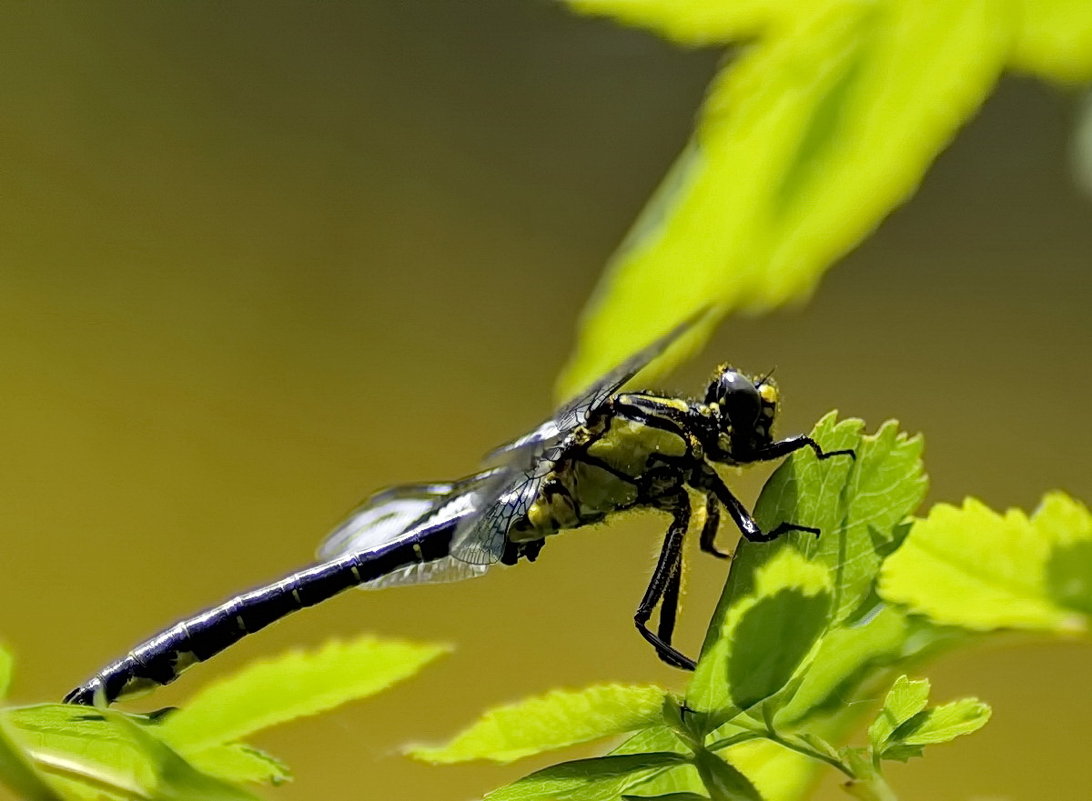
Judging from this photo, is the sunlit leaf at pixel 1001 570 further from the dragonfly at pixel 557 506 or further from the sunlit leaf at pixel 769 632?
the dragonfly at pixel 557 506

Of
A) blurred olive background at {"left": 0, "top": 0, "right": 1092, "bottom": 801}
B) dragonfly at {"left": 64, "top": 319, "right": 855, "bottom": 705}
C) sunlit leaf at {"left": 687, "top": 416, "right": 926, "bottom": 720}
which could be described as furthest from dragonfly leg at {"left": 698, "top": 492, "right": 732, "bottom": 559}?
blurred olive background at {"left": 0, "top": 0, "right": 1092, "bottom": 801}

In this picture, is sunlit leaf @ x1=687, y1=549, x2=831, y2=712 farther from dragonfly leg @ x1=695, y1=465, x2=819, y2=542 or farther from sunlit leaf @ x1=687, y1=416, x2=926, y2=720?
dragonfly leg @ x1=695, y1=465, x2=819, y2=542

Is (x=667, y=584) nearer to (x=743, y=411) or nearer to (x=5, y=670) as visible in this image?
(x=743, y=411)

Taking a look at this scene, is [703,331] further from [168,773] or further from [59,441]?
[59,441]

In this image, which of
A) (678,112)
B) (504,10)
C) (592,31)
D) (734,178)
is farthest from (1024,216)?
(734,178)

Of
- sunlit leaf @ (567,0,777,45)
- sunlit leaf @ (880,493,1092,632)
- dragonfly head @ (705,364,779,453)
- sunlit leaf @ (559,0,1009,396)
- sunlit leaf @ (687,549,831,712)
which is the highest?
dragonfly head @ (705,364,779,453)
